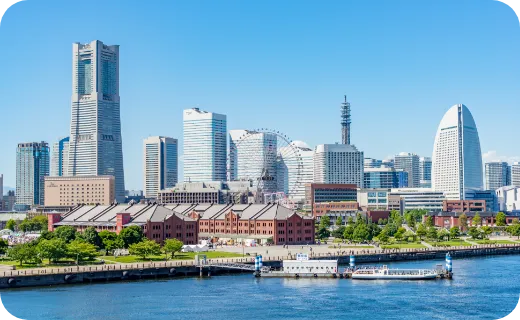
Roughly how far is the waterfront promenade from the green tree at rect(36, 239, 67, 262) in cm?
457

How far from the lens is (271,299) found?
88.8 metres

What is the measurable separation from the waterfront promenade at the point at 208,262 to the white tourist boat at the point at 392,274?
53.6 ft

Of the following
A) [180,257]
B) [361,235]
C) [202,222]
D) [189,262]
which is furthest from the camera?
[202,222]

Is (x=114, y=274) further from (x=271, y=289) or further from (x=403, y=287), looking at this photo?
(x=403, y=287)

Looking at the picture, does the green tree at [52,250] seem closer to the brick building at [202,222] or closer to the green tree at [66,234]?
the green tree at [66,234]

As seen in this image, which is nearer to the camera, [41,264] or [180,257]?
[41,264]

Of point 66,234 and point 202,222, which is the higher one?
point 202,222

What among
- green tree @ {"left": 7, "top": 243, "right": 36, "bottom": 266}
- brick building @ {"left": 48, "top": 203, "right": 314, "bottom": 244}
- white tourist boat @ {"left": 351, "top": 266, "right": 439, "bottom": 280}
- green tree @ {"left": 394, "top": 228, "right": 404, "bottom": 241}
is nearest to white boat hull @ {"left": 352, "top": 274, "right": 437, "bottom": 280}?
white tourist boat @ {"left": 351, "top": 266, "right": 439, "bottom": 280}

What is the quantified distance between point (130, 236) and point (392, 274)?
4681 cm

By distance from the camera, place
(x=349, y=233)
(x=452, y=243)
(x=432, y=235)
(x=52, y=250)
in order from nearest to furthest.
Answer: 1. (x=52, y=250)
2. (x=452, y=243)
3. (x=349, y=233)
4. (x=432, y=235)

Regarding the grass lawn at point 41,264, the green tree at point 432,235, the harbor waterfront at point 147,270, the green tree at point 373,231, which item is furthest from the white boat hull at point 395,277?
the green tree at point 432,235

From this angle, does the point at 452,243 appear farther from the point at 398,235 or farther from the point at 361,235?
the point at 361,235

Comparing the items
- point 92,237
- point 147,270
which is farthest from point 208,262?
point 92,237

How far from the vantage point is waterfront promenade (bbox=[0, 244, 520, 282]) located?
103 metres
